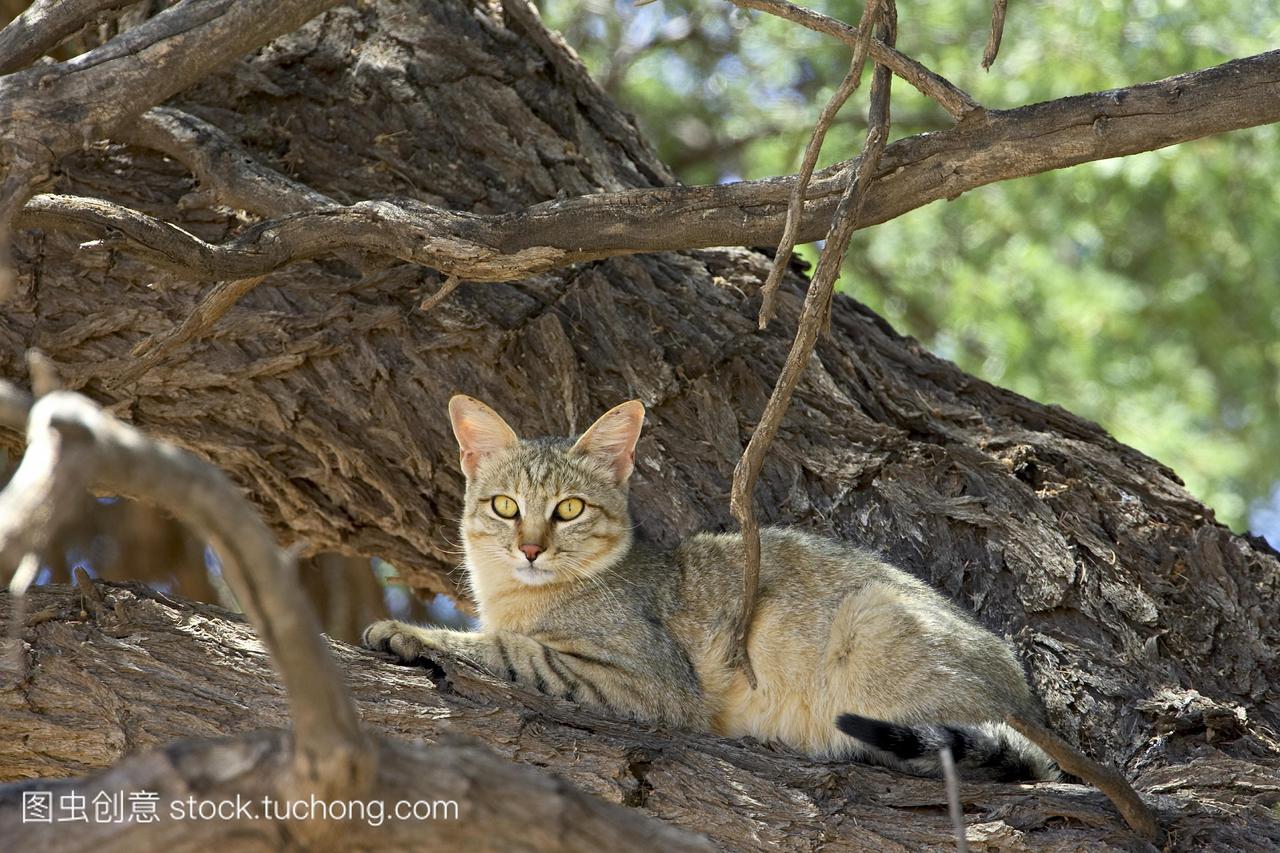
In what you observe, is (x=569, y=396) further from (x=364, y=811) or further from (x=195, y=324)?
(x=364, y=811)

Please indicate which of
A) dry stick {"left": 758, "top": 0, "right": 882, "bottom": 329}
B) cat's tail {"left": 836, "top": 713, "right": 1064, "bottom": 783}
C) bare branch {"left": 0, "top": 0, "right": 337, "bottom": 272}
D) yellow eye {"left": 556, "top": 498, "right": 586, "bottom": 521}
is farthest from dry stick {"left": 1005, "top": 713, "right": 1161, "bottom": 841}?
bare branch {"left": 0, "top": 0, "right": 337, "bottom": 272}

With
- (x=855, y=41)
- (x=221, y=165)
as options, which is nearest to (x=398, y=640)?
(x=221, y=165)

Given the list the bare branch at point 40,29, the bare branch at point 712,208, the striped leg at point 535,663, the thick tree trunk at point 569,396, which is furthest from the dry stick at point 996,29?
the bare branch at point 40,29

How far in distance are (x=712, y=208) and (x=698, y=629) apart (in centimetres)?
166

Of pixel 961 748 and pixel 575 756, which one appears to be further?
pixel 961 748

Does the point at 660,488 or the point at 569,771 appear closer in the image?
the point at 569,771

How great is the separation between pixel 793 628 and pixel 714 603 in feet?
1.34

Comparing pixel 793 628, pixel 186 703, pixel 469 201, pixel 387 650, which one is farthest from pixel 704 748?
pixel 469 201

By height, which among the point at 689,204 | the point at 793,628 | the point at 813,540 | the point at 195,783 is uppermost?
the point at 689,204

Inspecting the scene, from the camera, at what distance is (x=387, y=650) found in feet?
14.1

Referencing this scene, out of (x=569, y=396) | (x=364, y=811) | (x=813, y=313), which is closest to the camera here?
(x=364, y=811)

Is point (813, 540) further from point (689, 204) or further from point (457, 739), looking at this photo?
point (457, 739)

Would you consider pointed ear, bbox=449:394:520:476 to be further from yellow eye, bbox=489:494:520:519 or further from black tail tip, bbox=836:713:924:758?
black tail tip, bbox=836:713:924:758

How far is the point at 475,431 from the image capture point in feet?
17.3
